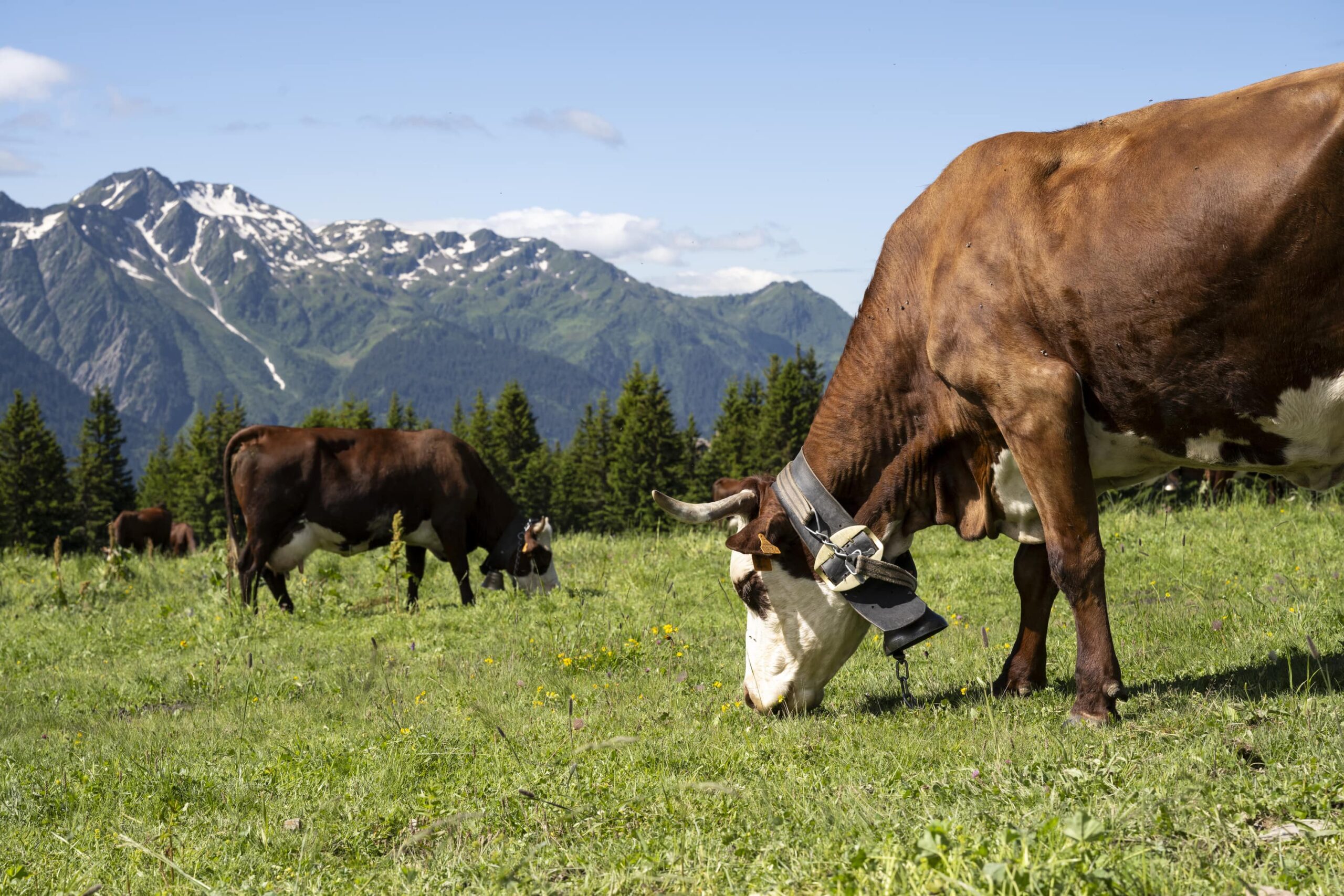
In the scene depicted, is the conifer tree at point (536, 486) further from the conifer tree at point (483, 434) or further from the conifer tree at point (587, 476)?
the conifer tree at point (483, 434)

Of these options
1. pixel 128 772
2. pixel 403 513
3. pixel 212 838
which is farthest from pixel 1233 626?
pixel 403 513

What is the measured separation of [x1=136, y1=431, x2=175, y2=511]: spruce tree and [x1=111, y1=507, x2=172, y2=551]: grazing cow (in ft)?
161

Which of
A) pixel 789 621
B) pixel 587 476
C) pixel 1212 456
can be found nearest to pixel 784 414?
pixel 587 476

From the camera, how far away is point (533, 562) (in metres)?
15.1

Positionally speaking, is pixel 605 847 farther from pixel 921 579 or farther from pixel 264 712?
pixel 921 579

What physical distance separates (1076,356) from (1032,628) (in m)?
1.95

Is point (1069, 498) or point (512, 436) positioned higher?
point (1069, 498)

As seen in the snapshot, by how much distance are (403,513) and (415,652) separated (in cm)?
518

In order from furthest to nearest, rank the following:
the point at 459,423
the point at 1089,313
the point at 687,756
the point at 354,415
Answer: the point at 459,423 → the point at 354,415 → the point at 687,756 → the point at 1089,313

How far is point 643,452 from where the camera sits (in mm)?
77000

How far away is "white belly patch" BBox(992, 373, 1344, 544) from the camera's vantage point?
189 inches

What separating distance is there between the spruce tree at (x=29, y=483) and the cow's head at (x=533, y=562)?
68.5 meters

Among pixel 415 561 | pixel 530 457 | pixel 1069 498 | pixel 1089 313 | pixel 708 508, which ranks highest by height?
pixel 1089 313

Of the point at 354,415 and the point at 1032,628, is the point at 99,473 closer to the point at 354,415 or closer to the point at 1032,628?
the point at 354,415
